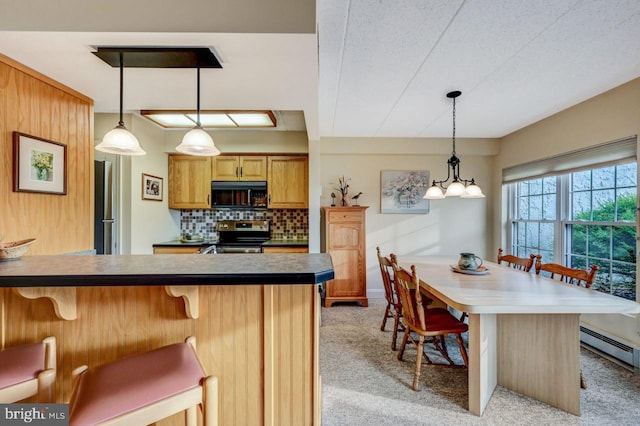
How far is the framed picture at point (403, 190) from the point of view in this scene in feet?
14.9

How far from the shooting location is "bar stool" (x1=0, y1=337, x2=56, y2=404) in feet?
3.40

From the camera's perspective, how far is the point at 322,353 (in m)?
2.70

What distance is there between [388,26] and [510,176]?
3.27m

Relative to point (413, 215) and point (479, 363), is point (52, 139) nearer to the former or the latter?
point (479, 363)

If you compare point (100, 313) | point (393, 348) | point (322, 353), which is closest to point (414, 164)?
point (393, 348)

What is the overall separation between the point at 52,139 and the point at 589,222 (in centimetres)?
475

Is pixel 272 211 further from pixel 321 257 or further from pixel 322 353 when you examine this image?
pixel 321 257

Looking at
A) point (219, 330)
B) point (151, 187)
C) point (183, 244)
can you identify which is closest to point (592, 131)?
point (219, 330)

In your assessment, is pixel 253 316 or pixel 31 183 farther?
pixel 31 183

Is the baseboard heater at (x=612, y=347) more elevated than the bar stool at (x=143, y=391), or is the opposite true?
the bar stool at (x=143, y=391)

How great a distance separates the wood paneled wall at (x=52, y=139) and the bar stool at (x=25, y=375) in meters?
1.04

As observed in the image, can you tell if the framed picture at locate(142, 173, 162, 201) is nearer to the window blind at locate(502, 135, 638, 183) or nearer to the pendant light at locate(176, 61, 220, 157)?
the pendant light at locate(176, 61, 220, 157)

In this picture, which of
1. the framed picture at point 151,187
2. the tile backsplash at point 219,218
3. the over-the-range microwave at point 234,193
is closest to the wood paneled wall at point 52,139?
the framed picture at point 151,187

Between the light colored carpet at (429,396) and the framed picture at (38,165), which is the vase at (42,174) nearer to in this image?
the framed picture at (38,165)
